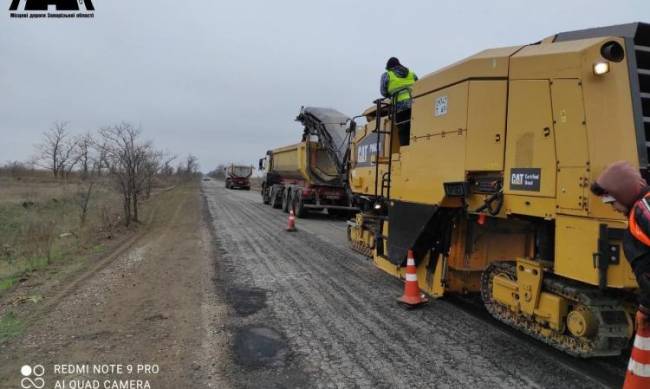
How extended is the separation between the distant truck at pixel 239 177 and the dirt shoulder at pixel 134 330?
130 feet

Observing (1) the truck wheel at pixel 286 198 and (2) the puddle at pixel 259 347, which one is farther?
(1) the truck wheel at pixel 286 198

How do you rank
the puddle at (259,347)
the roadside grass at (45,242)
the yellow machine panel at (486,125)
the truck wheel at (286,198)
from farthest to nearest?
1. the truck wheel at (286,198)
2. the roadside grass at (45,242)
3. the yellow machine panel at (486,125)
4. the puddle at (259,347)

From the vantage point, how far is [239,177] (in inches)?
1847

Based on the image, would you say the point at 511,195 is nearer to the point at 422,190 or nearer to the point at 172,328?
the point at 422,190

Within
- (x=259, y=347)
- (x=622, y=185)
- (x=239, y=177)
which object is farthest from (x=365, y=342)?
(x=239, y=177)

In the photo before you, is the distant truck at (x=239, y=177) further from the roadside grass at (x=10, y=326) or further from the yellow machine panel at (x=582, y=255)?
the yellow machine panel at (x=582, y=255)

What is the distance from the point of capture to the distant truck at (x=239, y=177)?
154 ft

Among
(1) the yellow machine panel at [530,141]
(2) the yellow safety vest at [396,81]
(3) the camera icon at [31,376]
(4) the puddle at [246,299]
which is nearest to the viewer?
(3) the camera icon at [31,376]

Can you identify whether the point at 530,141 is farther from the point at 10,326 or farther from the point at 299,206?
the point at 299,206

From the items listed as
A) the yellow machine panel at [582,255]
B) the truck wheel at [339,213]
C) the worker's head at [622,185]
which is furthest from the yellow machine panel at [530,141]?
the truck wheel at [339,213]

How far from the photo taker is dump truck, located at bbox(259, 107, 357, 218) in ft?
50.0

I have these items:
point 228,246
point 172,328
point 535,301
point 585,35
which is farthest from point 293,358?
point 228,246

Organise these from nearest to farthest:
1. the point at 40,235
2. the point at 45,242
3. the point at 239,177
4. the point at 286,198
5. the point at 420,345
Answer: the point at 420,345, the point at 45,242, the point at 40,235, the point at 286,198, the point at 239,177

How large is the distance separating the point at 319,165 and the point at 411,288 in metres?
11.5
